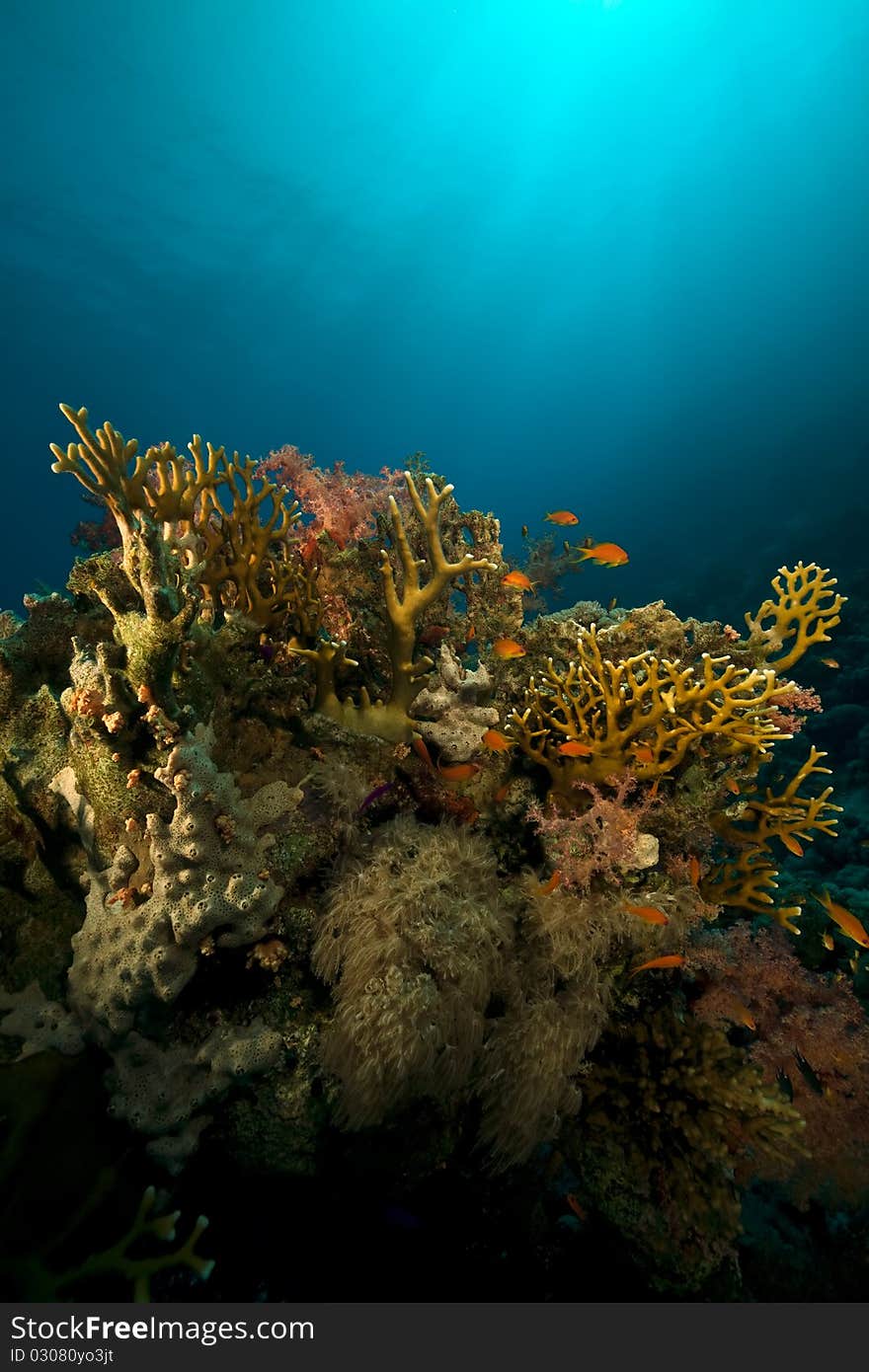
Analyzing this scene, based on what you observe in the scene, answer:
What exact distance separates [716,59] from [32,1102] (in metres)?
121

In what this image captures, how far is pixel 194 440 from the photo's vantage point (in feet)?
12.5

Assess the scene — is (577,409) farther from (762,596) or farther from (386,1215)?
(386,1215)

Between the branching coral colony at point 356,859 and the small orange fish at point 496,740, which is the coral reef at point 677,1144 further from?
the small orange fish at point 496,740

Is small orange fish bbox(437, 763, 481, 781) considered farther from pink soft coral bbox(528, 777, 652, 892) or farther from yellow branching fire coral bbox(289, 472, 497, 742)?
pink soft coral bbox(528, 777, 652, 892)

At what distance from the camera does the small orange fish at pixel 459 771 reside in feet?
12.7

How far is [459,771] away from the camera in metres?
3.88

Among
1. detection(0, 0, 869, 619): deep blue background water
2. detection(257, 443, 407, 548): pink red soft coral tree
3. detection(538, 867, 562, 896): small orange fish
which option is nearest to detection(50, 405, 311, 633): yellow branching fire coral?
detection(257, 443, 407, 548): pink red soft coral tree

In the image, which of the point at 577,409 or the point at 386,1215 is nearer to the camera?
the point at 386,1215

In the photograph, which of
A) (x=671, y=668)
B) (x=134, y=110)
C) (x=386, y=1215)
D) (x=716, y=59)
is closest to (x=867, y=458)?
(x=671, y=668)

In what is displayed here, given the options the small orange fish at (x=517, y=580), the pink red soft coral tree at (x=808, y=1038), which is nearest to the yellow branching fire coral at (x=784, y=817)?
the pink red soft coral tree at (x=808, y=1038)

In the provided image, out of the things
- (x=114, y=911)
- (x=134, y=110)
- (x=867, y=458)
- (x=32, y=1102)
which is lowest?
(x=32, y=1102)

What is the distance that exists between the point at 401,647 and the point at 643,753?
5.80ft

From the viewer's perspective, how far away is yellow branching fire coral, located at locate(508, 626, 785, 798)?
3.40 m

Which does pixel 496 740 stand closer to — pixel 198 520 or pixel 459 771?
pixel 459 771
